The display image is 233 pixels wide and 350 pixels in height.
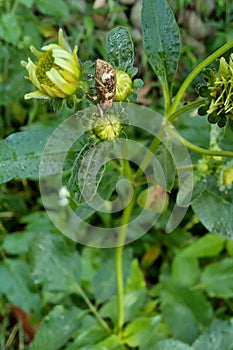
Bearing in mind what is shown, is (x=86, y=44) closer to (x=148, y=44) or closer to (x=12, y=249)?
(x=12, y=249)

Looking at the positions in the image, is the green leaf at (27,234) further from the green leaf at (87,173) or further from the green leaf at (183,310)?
the green leaf at (87,173)

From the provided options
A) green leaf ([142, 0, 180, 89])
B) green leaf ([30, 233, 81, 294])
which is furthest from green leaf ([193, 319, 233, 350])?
green leaf ([142, 0, 180, 89])

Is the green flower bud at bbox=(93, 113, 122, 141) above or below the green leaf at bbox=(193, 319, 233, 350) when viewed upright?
above

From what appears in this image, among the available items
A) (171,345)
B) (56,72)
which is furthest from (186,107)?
(171,345)

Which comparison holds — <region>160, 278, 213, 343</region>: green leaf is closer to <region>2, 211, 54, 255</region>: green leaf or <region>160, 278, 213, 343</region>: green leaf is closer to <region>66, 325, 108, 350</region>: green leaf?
<region>66, 325, 108, 350</region>: green leaf

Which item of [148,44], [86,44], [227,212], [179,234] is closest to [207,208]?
[227,212]

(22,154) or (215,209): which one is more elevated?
(22,154)

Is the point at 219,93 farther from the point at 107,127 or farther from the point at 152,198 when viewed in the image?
the point at 152,198
